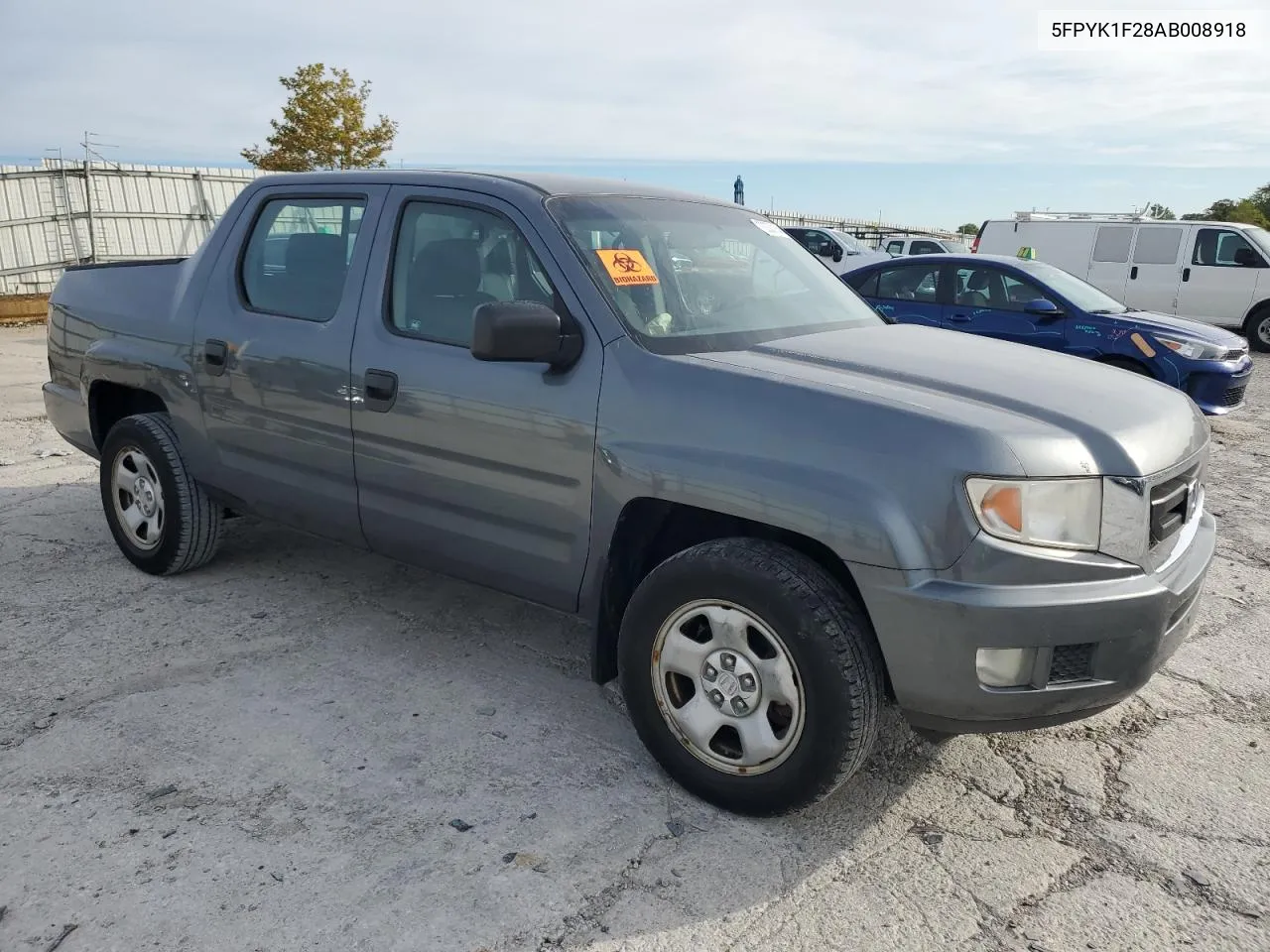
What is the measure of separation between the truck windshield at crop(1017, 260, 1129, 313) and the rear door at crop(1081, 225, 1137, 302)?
7520mm

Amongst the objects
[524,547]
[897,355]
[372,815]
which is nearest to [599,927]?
[372,815]

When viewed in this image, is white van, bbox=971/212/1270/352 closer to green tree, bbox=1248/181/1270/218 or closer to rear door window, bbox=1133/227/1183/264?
rear door window, bbox=1133/227/1183/264

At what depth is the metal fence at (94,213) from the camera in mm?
15711

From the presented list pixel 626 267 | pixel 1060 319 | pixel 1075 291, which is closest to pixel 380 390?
pixel 626 267

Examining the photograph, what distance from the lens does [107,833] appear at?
2.70m

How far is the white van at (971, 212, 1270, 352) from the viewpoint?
48.5 feet

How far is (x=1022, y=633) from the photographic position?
239 centimetres

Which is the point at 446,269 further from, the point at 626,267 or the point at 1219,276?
the point at 1219,276

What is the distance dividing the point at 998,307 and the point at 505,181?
6.54 meters

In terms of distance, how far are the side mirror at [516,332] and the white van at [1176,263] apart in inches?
596

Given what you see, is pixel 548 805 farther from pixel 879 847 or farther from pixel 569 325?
pixel 569 325

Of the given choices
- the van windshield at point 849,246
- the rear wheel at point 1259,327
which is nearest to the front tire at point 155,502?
the rear wheel at point 1259,327

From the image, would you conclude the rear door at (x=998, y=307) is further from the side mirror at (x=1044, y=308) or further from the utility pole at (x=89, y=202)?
the utility pole at (x=89, y=202)

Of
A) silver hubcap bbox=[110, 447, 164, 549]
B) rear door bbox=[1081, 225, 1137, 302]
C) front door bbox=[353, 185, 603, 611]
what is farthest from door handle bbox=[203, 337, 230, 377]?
rear door bbox=[1081, 225, 1137, 302]
